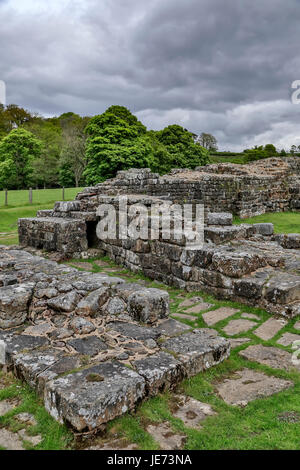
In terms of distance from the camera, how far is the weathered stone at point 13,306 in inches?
147

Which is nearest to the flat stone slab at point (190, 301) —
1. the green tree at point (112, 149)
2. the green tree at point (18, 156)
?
the green tree at point (112, 149)

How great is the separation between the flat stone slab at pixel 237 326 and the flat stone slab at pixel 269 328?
126 mm

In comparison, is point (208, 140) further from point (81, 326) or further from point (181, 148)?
point (81, 326)

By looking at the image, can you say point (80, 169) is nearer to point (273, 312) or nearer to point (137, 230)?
point (137, 230)

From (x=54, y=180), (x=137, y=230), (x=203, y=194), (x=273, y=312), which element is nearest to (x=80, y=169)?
(x=54, y=180)

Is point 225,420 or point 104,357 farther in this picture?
point 104,357

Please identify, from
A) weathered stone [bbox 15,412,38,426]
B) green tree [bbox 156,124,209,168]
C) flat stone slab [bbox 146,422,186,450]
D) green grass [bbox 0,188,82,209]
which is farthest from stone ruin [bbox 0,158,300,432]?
green tree [bbox 156,124,209,168]

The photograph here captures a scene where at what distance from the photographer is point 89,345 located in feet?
10.7

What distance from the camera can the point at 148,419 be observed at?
2.44 metres

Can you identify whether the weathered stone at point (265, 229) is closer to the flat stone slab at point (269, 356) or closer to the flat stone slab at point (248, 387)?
the flat stone slab at point (269, 356)

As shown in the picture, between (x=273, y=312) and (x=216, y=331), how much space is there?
919mm

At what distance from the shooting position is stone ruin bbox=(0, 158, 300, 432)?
257 centimetres

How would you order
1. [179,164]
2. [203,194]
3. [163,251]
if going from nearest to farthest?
[163,251] < [203,194] < [179,164]

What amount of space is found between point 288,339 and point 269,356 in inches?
19.2
